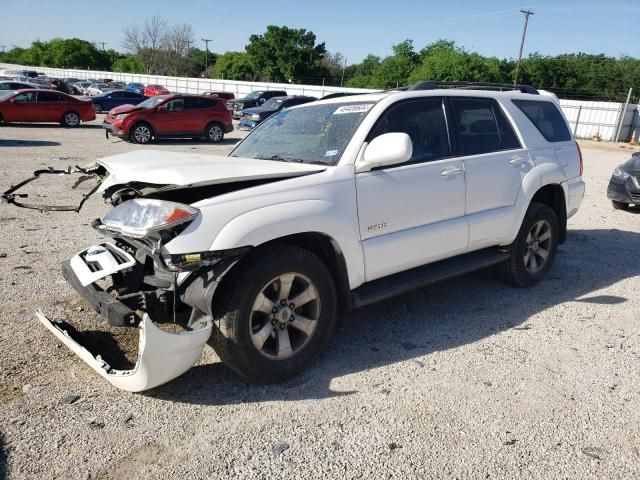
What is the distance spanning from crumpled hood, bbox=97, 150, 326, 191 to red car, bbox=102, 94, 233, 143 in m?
14.4

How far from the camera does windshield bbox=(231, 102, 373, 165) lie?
3.74 meters

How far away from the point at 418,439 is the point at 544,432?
0.72m

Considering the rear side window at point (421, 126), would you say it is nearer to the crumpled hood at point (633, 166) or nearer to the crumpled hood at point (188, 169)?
the crumpled hood at point (188, 169)

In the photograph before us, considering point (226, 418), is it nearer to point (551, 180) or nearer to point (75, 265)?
point (75, 265)

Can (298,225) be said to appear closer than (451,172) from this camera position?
Yes

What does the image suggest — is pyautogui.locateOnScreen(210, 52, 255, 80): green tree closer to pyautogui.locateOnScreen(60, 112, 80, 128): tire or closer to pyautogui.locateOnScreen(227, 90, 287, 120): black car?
pyautogui.locateOnScreen(227, 90, 287, 120): black car

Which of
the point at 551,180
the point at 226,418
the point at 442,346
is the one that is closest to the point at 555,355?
the point at 442,346

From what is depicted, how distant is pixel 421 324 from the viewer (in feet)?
14.0

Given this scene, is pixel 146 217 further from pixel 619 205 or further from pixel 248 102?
pixel 248 102

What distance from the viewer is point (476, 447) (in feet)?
8.93

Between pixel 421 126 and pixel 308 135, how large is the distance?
0.89 metres

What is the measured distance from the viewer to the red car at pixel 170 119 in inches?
673

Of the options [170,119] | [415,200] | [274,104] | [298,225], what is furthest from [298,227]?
[274,104]

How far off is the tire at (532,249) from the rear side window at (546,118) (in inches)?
30.2
